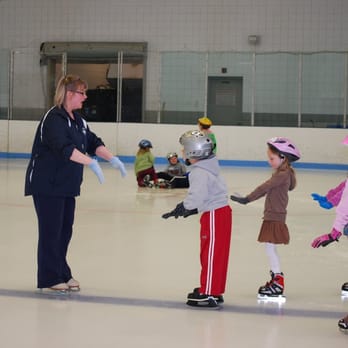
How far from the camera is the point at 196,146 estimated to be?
173 inches

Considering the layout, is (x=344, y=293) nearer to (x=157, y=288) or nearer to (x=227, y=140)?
(x=157, y=288)

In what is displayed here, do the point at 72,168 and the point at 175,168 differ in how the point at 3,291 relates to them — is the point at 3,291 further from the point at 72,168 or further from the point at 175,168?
the point at 175,168

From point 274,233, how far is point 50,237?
1330 millimetres

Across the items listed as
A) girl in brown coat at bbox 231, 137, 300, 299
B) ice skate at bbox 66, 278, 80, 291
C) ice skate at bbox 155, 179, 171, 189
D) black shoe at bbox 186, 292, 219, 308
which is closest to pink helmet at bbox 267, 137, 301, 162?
girl in brown coat at bbox 231, 137, 300, 299

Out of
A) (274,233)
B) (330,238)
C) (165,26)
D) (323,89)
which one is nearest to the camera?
(330,238)

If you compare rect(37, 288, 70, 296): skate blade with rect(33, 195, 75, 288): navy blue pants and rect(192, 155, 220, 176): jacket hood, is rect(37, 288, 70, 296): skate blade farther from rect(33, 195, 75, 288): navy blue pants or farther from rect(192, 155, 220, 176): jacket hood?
rect(192, 155, 220, 176): jacket hood

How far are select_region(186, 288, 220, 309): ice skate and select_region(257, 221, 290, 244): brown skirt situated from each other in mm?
516

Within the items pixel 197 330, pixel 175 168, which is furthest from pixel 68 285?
pixel 175 168

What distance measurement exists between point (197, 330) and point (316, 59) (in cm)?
1534

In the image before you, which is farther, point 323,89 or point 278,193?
point 323,89

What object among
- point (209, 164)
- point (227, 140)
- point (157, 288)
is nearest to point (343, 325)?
point (209, 164)

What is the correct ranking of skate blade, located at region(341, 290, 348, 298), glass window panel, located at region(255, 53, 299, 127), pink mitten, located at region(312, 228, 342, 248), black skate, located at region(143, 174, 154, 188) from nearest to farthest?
1. pink mitten, located at region(312, 228, 342, 248)
2. skate blade, located at region(341, 290, 348, 298)
3. black skate, located at region(143, 174, 154, 188)
4. glass window panel, located at region(255, 53, 299, 127)

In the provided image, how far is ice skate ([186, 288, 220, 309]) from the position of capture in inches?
171

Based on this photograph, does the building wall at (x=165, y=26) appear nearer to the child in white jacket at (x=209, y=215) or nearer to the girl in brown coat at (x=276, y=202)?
the girl in brown coat at (x=276, y=202)
